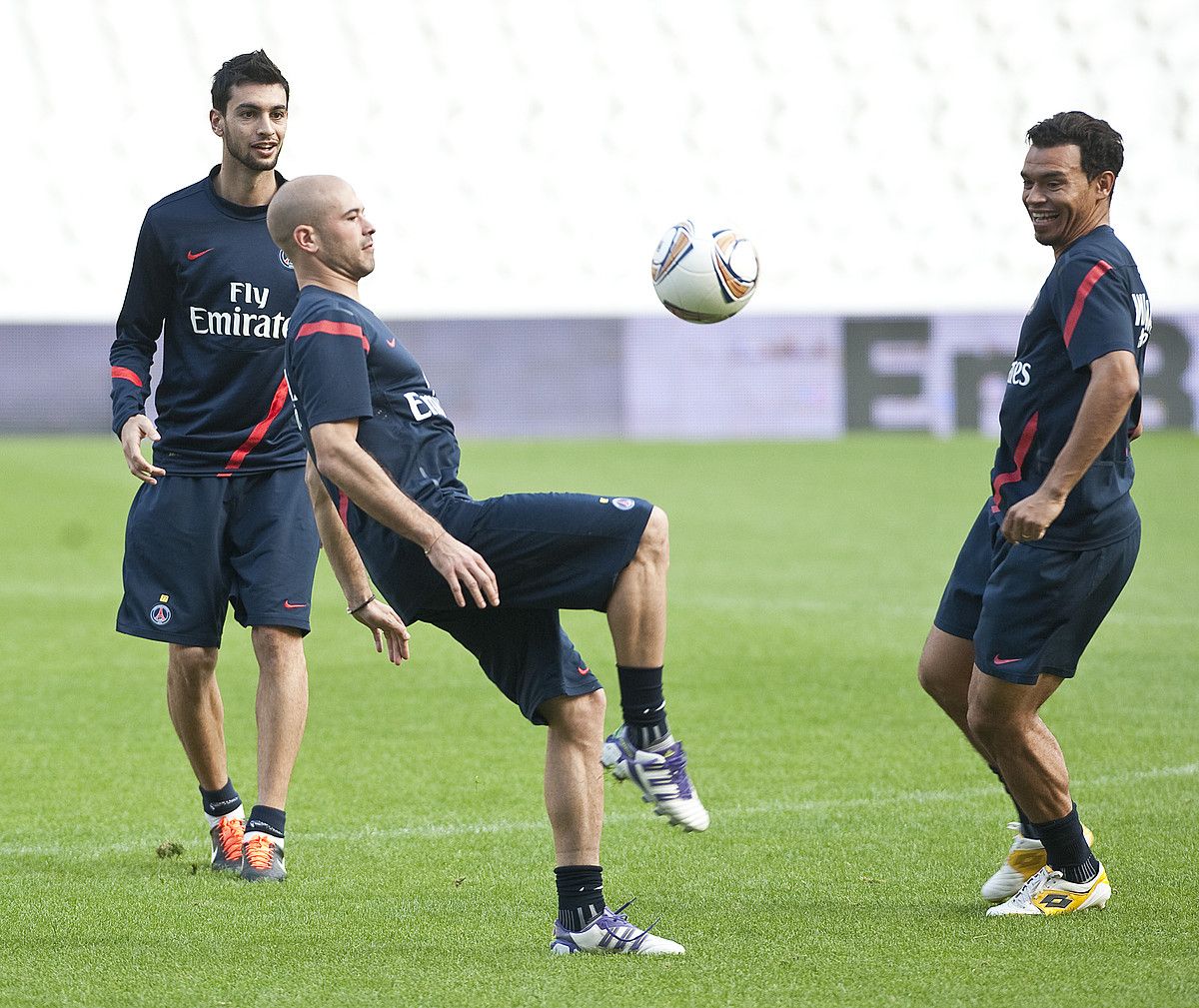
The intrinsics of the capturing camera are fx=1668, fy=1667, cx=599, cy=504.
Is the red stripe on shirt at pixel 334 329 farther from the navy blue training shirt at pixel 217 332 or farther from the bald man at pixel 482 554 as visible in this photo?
the navy blue training shirt at pixel 217 332

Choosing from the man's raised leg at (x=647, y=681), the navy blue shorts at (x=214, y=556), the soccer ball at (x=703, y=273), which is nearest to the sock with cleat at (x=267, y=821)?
the navy blue shorts at (x=214, y=556)

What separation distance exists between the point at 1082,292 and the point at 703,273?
1.38 metres

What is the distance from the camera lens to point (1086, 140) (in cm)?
475

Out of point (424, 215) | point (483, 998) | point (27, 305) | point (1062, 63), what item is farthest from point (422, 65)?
point (483, 998)

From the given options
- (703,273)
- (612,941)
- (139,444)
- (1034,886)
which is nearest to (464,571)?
(612,941)

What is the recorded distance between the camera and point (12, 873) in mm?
5504

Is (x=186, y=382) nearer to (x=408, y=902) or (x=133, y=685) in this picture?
(x=408, y=902)

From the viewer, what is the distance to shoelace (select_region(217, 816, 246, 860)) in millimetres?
5676

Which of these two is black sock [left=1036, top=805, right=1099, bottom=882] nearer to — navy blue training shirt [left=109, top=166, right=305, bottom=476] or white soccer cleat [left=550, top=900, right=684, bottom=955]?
white soccer cleat [left=550, top=900, right=684, bottom=955]

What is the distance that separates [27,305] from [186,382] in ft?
110

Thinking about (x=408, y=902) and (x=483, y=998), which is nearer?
(x=483, y=998)

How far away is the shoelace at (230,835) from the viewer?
5676 mm

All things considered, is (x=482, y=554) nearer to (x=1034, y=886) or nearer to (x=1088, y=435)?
(x=1088, y=435)

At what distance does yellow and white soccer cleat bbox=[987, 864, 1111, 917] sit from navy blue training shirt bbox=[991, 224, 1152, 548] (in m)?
1.00
